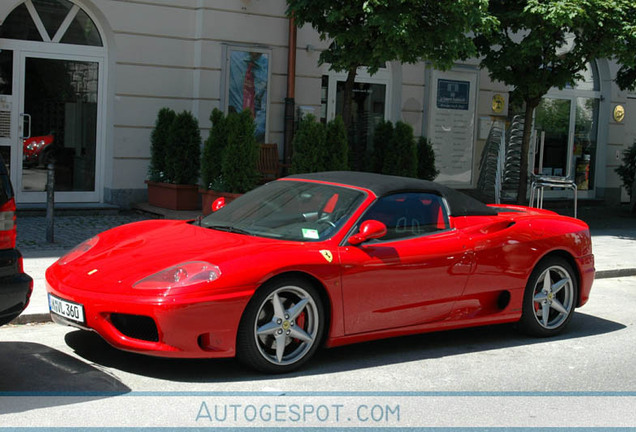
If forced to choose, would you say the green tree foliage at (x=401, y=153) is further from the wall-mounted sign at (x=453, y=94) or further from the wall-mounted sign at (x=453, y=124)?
the wall-mounted sign at (x=453, y=94)

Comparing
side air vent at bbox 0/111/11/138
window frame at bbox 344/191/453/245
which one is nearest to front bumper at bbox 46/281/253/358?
window frame at bbox 344/191/453/245

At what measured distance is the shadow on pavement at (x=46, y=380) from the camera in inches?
197

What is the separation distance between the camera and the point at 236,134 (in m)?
12.8

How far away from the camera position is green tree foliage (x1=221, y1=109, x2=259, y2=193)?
503 inches

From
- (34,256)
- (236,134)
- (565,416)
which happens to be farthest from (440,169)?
(565,416)

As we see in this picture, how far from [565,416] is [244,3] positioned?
11.3m

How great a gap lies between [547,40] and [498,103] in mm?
4516

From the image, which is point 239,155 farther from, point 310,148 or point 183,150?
point 183,150

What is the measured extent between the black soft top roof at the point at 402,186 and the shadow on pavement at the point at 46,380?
2.38 m

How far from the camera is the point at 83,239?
11195 millimetres

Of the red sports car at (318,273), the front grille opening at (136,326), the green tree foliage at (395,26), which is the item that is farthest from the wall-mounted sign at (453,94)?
the front grille opening at (136,326)

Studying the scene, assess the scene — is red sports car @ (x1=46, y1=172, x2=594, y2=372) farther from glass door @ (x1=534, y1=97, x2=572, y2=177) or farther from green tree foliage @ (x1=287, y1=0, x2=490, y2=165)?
glass door @ (x1=534, y1=97, x2=572, y2=177)

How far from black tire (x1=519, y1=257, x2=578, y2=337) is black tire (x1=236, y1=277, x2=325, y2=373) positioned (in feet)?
6.98

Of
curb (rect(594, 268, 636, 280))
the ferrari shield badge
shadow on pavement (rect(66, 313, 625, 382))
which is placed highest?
the ferrari shield badge
